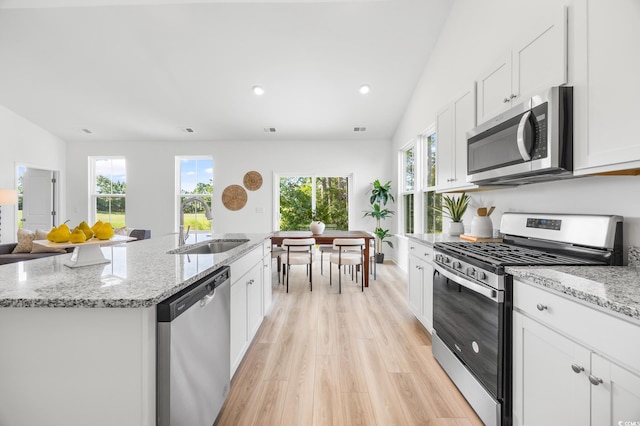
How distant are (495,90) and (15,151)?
7.49 m

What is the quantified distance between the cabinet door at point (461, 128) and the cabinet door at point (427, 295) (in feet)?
2.48

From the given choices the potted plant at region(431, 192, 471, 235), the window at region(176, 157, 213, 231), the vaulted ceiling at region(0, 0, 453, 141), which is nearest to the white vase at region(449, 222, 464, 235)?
the potted plant at region(431, 192, 471, 235)

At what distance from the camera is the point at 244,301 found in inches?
80.6

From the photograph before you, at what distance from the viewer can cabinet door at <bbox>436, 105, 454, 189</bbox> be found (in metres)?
2.66

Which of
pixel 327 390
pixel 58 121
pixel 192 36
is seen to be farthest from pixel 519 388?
pixel 58 121

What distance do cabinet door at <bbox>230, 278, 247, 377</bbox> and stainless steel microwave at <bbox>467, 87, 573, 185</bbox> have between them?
182 centimetres

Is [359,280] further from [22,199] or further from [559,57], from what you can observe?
[22,199]

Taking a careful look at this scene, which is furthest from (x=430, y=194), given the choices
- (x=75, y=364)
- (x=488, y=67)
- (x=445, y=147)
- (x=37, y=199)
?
(x=37, y=199)

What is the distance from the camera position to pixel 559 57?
1.43 meters

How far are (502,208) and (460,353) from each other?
4.30 ft

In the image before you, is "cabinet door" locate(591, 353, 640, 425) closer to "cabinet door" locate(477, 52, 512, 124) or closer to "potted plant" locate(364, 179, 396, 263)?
"cabinet door" locate(477, 52, 512, 124)

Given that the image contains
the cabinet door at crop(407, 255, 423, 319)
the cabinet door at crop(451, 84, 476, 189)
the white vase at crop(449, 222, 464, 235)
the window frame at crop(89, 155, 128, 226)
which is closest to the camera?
the cabinet door at crop(451, 84, 476, 189)

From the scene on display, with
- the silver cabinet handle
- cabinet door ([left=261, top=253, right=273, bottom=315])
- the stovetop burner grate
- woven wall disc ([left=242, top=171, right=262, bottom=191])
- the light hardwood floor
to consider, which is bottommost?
the light hardwood floor

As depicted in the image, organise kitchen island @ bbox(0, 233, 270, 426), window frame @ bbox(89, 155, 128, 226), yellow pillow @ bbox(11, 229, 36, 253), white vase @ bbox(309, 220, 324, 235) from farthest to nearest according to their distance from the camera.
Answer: window frame @ bbox(89, 155, 128, 226) < white vase @ bbox(309, 220, 324, 235) < yellow pillow @ bbox(11, 229, 36, 253) < kitchen island @ bbox(0, 233, 270, 426)
